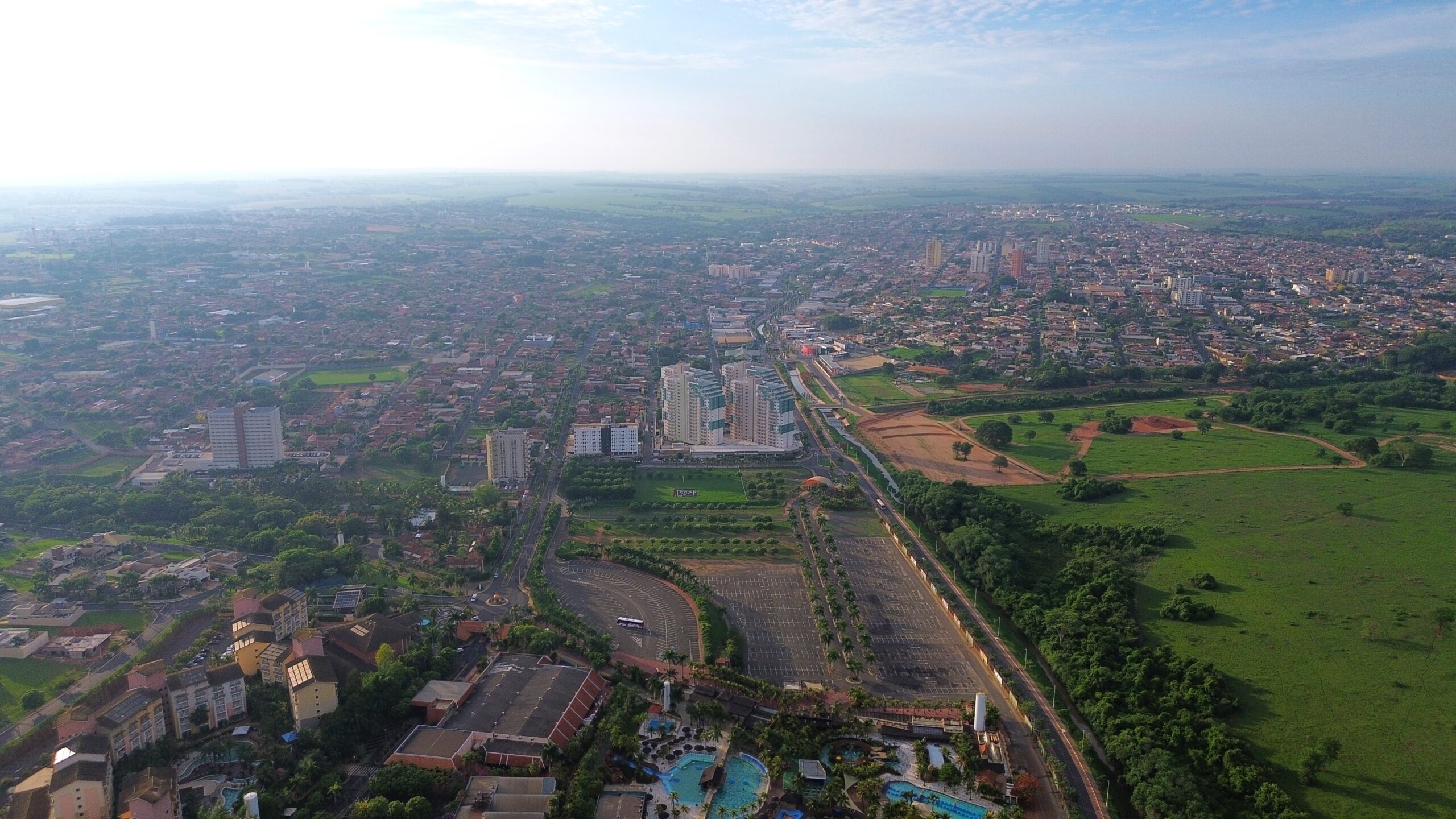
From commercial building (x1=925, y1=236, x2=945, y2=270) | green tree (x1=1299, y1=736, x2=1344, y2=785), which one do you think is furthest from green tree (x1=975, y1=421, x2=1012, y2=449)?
commercial building (x1=925, y1=236, x2=945, y2=270)

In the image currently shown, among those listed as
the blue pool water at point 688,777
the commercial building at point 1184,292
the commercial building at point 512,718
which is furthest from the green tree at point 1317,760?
the commercial building at point 1184,292

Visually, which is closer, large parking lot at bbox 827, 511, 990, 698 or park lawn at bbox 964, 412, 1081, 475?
large parking lot at bbox 827, 511, 990, 698

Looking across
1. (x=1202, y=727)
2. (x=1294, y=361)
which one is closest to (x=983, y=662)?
(x=1202, y=727)

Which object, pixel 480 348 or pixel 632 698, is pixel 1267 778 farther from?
pixel 480 348

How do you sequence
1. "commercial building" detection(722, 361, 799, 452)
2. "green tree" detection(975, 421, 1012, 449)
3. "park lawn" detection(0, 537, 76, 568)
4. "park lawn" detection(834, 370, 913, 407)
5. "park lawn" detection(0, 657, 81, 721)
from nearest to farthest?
"park lawn" detection(0, 657, 81, 721) → "park lawn" detection(0, 537, 76, 568) → "commercial building" detection(722, 361, 799, 452) → "green tree" detection(975, 421, 1012, 449) → "park lawn" detection(834, 370, 913, 407)

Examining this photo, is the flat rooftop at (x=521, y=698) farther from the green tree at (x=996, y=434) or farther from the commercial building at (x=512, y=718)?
the green tree at (x=996, y=434)

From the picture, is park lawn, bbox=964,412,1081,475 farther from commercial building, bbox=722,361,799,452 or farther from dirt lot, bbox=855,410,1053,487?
commercial building, bbox=722,361,799,452

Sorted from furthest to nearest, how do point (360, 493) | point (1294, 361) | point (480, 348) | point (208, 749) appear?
point (480, 348) → point (1294, 361) → point (360, 493) → point (208, 749)
